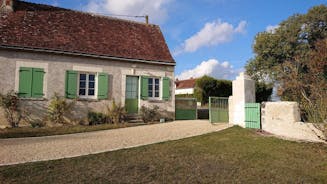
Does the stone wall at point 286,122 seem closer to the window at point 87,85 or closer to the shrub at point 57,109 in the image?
the window at point 87,85

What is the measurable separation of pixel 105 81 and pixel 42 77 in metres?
3.02

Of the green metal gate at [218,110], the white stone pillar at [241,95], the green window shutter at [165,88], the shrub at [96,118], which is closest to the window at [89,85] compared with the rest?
the shrub at [96,118]

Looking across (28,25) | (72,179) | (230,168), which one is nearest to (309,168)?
(230,168)

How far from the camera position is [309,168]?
4910 mm

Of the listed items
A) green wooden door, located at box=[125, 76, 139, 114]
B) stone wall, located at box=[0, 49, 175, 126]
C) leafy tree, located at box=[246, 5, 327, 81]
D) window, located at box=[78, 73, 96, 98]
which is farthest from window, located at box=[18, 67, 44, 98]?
leafy tree, located at box=[246, 5, 327, 81]

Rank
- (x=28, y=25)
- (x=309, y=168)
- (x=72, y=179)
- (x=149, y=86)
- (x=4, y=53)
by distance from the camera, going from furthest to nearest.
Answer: (x=149, y=86)
(x=28, y=25)
(x=4, y=53)
(x=309, y=168)
(x=72, y=179)

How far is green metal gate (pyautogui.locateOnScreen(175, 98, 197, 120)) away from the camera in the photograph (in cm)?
1506

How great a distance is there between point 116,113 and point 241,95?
20.5 ft

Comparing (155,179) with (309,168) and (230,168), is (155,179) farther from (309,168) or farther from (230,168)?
(309,168)

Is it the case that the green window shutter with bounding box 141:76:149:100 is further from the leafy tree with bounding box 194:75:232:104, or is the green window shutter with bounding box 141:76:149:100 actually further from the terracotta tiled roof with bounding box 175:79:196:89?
the terracotta tiled roof with bounding box 175:79:196:89

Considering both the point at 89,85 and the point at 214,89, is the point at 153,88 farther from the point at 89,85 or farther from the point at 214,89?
the point at 214,89

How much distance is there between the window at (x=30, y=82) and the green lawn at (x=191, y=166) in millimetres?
7351

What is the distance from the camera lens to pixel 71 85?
12.2m

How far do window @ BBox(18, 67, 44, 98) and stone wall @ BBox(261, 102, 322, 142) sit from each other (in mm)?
10233
